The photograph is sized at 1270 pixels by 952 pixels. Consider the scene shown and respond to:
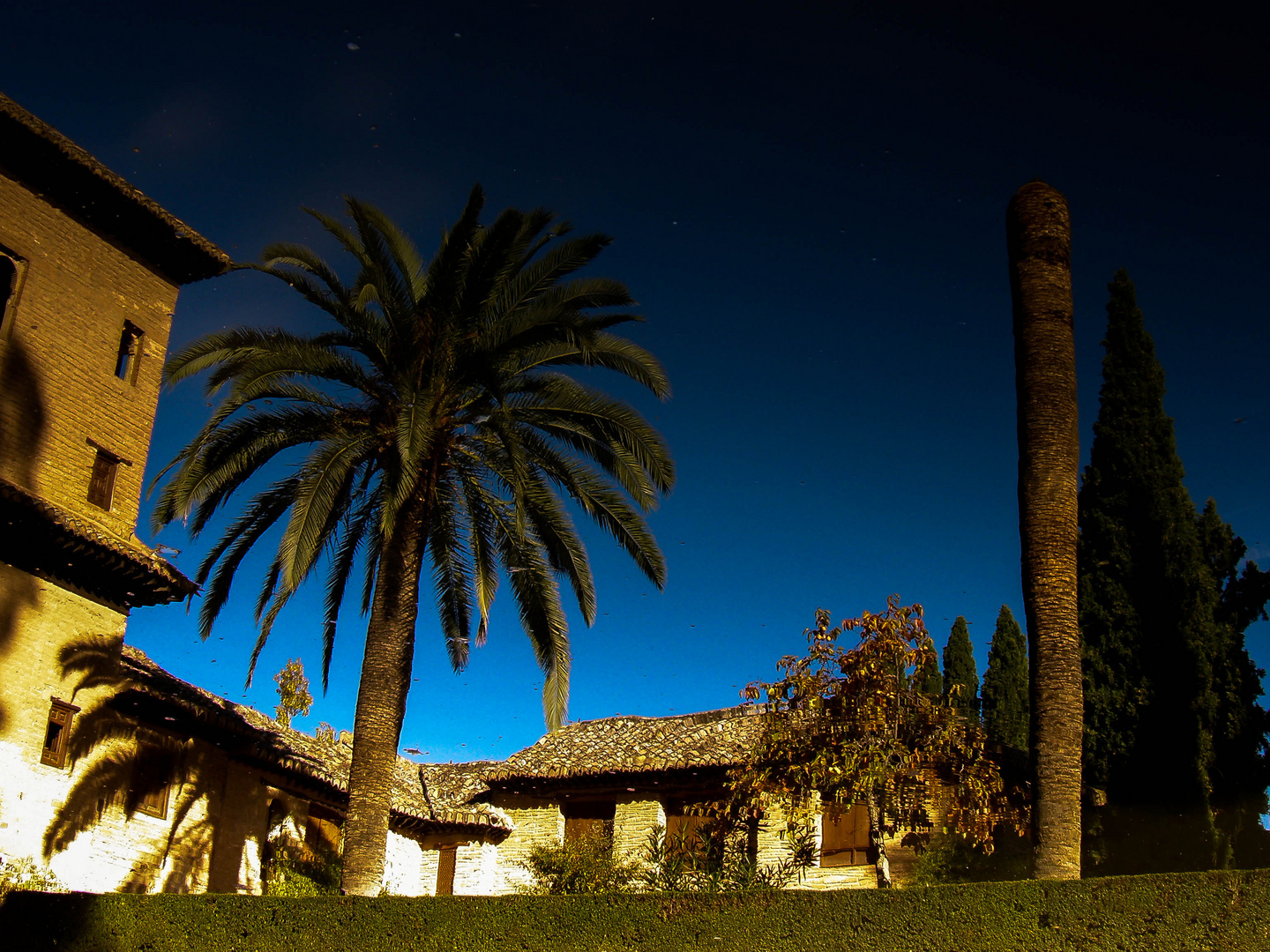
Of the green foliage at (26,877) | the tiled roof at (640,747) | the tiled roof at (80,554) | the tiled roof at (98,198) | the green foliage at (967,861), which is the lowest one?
the green foliage at (26,877)

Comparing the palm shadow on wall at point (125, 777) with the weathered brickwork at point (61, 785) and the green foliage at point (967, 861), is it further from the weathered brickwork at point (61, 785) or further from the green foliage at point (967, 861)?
the green foliage at point (967, 861)

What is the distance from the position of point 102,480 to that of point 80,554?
1882mm

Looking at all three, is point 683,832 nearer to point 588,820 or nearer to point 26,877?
point 588,820

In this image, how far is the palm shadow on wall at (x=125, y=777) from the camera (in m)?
16.1

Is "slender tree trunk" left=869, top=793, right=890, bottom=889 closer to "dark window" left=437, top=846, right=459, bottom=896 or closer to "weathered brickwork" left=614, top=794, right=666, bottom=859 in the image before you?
"weathered brickwork" left=614, top=794, right=666, bottom=859

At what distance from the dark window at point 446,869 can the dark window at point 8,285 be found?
44.6 ft

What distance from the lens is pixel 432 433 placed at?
14.9 meters

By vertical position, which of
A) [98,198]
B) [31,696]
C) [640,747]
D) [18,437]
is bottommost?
[31,696]

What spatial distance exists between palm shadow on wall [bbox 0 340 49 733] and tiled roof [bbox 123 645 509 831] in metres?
2.08

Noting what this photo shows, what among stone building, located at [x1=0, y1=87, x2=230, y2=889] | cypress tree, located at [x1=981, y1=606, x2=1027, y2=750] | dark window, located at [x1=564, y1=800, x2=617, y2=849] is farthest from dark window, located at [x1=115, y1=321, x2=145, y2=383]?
cypress tree, located at [x1=981, y1=606, x2=1027, y2=750]

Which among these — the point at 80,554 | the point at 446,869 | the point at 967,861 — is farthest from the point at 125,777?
the point at 967,861

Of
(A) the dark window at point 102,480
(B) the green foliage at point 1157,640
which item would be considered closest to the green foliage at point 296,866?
(A) the dark window at point 102,480

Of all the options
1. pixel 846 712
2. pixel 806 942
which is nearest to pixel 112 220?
pixel 846 712

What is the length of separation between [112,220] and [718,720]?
15.3m
